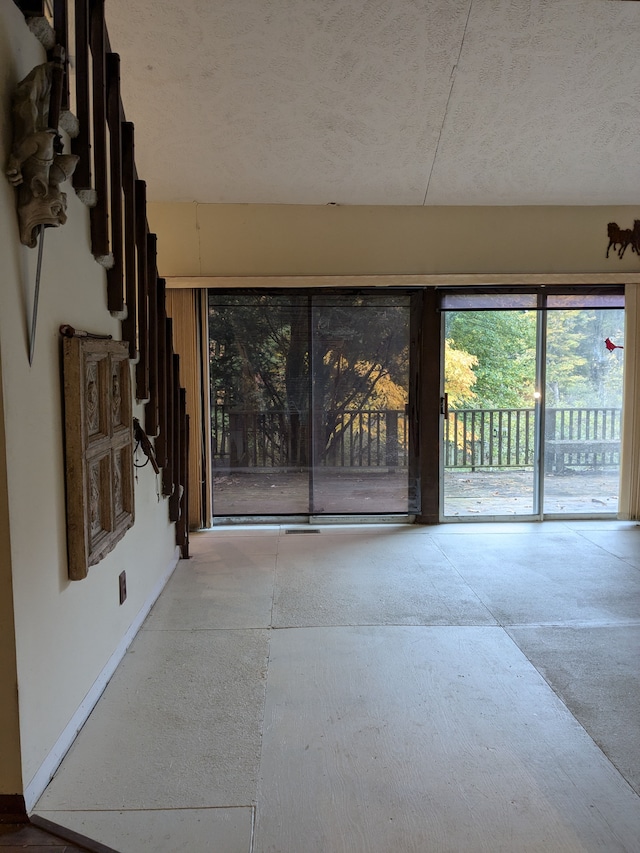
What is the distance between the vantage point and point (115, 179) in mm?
2648

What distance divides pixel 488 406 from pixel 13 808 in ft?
14.7

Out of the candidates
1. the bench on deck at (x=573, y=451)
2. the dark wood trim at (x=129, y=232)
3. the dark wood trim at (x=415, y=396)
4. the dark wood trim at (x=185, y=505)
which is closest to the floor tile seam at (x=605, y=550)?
the bench on deck at (x=573, y=451)

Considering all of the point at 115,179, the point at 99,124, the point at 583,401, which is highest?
the point at 99,124

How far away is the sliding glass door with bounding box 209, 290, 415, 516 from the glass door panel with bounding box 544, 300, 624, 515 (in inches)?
52.1

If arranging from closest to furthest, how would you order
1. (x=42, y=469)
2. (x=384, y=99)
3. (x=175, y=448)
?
(x=42, y=469) < (x=384, y=99) < (x=175, y=448)

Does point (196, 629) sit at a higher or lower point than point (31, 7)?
lower

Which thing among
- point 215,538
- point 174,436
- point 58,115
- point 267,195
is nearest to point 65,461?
point 58,115

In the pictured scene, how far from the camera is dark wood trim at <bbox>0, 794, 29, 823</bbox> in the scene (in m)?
1.73

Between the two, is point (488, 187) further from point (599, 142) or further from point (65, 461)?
point (65, 461)

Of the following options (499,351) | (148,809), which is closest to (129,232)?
(148,809)

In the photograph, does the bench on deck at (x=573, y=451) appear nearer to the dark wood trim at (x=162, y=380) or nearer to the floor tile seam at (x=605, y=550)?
the floor tile seam at (x=605, y=550)

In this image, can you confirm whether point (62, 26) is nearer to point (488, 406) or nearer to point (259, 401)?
point (259, 401)

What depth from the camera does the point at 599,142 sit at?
429 centimetres

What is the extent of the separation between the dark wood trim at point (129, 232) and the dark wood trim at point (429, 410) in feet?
9.30
